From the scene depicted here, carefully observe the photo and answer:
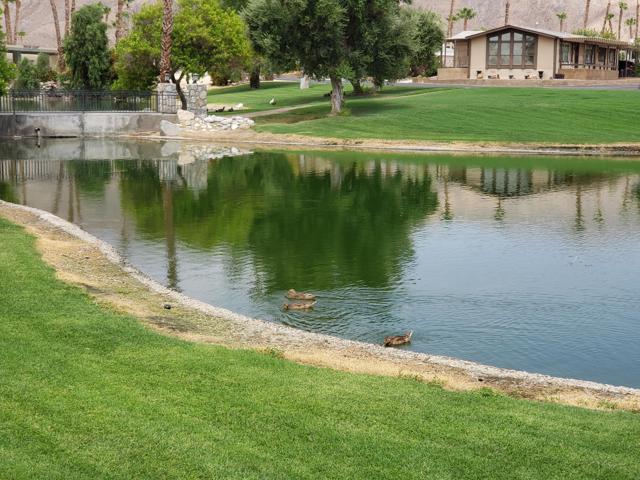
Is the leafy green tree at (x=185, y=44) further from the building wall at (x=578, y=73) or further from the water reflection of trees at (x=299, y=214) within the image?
the building wall at (x=578, y=73)

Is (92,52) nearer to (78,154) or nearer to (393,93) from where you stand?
(393,93)

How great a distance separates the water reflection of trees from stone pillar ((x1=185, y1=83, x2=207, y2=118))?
14326 mm

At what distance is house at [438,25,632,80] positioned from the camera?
82.6 metres

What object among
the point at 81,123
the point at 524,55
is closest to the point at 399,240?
the point at 81,123

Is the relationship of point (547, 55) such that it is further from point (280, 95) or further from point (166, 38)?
point (166, 38)

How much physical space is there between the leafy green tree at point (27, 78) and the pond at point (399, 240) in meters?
43.6

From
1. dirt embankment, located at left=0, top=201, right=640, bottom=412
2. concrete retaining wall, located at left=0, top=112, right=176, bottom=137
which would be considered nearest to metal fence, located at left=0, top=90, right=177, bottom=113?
concrete retaining wall, located at left=0, top=112, right=176, bottom=137

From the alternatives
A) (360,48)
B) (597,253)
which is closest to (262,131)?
(360,48)

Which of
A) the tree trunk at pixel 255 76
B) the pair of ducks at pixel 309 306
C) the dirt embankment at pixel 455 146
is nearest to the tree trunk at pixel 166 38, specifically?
the dirt embankment at pixel 455 146

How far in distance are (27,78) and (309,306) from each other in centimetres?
7931

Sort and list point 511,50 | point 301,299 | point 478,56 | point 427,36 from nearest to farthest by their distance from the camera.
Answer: point 301,299 < point 427,36 < point 511,50 < point 478,56

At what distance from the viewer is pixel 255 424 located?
9.85m

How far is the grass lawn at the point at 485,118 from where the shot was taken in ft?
173

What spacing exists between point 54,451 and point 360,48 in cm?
5124
